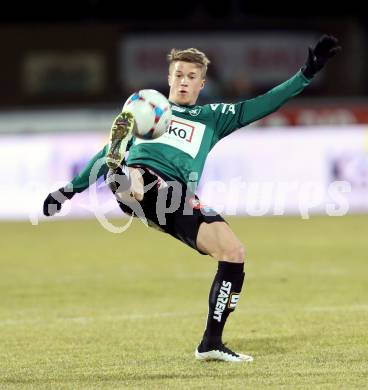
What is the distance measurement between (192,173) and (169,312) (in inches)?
91.7

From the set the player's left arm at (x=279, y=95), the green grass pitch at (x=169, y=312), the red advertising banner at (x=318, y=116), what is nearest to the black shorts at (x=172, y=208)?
the player's left arm at (x=279, y=95)

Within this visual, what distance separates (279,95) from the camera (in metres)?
7.68

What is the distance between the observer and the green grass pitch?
273 inches

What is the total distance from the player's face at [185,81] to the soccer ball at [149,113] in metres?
0.63

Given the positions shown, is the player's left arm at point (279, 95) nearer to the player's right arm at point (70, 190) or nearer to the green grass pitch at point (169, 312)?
the player's right arm at point (70, 190)

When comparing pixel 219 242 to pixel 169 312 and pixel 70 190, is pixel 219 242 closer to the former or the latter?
pixel 70 190

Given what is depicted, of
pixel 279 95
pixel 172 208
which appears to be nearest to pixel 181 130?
pixel 172 208

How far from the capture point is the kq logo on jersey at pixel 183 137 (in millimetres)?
7680

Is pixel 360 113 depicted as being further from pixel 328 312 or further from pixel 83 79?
pixel 328 312

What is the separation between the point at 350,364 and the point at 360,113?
1471 cm

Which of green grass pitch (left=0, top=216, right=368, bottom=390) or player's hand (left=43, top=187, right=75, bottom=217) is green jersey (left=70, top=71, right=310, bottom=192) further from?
green grass pitch (left=0, top=216, right=368, bottom=390)

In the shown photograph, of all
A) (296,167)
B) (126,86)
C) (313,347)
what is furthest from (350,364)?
(126,86)

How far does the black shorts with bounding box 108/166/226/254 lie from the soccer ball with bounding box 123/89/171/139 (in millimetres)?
525

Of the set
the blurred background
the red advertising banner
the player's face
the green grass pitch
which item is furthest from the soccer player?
the blurred background
